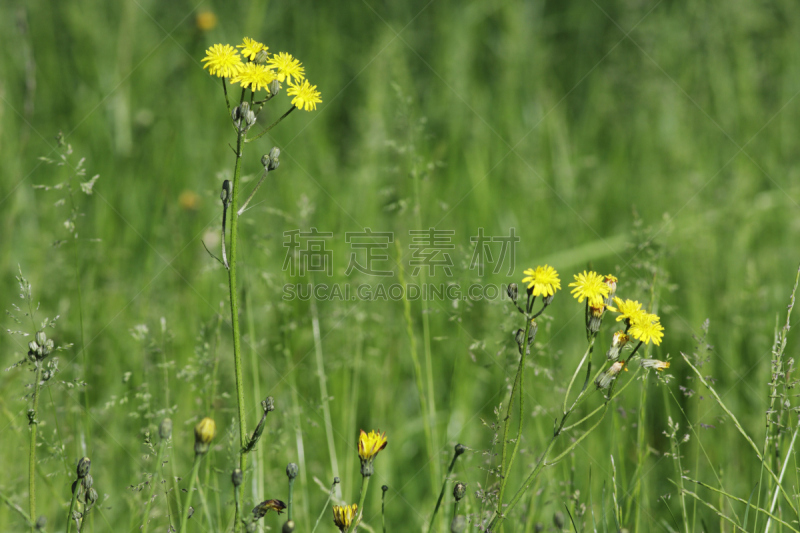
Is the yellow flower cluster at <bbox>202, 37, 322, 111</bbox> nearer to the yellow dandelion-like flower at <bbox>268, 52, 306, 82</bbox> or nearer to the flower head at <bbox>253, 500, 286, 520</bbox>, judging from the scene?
the yellow dandelion-like flower at <bbox>268, 52, 306, 82</bbox>

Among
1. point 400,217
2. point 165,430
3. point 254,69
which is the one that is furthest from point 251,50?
point 400,217

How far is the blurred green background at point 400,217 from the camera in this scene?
2170mm

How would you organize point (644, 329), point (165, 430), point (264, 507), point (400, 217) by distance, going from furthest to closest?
1. point (400, 217)
2. point (644, 329)
3. point (264, 507)
4. point (165, 430)

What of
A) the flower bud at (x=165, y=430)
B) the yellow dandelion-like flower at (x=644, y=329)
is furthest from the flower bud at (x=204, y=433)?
the yellow dandelion-like flower at (x=644, y=329)

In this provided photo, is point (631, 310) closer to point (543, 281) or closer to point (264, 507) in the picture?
point (543, 281)

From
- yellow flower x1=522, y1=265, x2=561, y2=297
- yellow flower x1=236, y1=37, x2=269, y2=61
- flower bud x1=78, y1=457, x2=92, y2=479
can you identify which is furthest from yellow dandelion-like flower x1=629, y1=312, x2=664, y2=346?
flower bud x1=78, y1=457, x2=92, y2=479

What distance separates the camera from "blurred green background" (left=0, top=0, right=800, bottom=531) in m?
2.17

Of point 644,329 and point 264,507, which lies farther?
point 644,329

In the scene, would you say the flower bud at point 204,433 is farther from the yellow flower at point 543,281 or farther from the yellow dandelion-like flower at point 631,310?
the yellow dandelion-like flower at point 631,310

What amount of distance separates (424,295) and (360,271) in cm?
36

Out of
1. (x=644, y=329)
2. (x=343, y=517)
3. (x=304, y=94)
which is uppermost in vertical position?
(x=304, y=94)

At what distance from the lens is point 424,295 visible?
9.30ft

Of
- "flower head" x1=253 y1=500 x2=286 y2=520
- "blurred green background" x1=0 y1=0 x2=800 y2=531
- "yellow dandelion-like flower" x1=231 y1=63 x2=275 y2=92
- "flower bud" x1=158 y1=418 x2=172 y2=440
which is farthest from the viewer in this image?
"blurred green background" x1=0 y1=0 x2=800 y2=531

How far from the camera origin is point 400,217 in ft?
10.7
